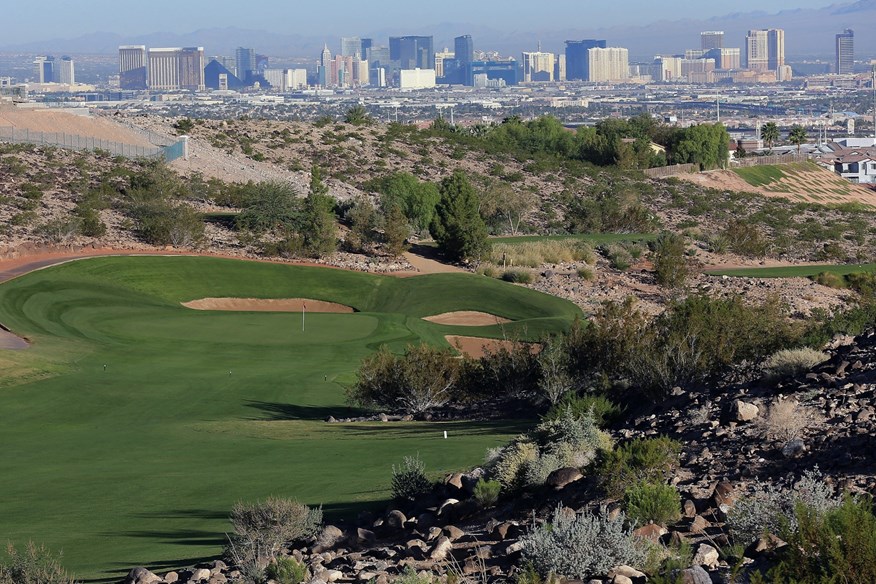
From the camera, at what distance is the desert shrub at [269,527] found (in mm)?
14438

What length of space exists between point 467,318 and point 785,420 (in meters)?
36.1

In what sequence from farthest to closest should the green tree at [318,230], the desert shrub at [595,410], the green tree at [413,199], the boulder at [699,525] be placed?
the green tree at [413,199]
the green tree at [318,230]
the desert shrub at [595,410]
the boulder at [699,525]

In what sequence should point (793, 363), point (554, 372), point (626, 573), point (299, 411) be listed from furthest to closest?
point (299, 411), point (554, 372), point (793, 363), point (626, 573)

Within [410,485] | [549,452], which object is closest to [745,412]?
[549,452]

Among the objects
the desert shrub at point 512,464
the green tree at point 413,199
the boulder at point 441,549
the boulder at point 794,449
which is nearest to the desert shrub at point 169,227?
the green tree at point 413,199

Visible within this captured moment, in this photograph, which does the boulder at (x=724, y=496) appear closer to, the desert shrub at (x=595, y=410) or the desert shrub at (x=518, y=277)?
the desert shrub at (x=595, y=410)

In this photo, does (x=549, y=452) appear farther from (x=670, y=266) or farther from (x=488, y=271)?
(x=488, y=271)

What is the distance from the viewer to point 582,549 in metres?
11.8

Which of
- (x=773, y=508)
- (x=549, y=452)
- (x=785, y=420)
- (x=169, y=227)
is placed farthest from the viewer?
(x=169, y=227)

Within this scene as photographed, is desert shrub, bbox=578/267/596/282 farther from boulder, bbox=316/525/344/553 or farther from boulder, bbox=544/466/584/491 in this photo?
boulder, bbox=316/525/344/553

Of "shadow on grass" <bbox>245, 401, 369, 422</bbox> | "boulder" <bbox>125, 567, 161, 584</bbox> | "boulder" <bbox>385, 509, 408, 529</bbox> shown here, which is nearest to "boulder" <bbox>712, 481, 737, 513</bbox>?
"boulder" <bbox>385, 509, 408, 529</bbox>

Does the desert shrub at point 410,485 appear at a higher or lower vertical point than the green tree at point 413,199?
lower

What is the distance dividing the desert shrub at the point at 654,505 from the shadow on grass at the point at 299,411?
17.6 m

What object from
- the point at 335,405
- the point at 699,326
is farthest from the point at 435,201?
the point at 699,326
